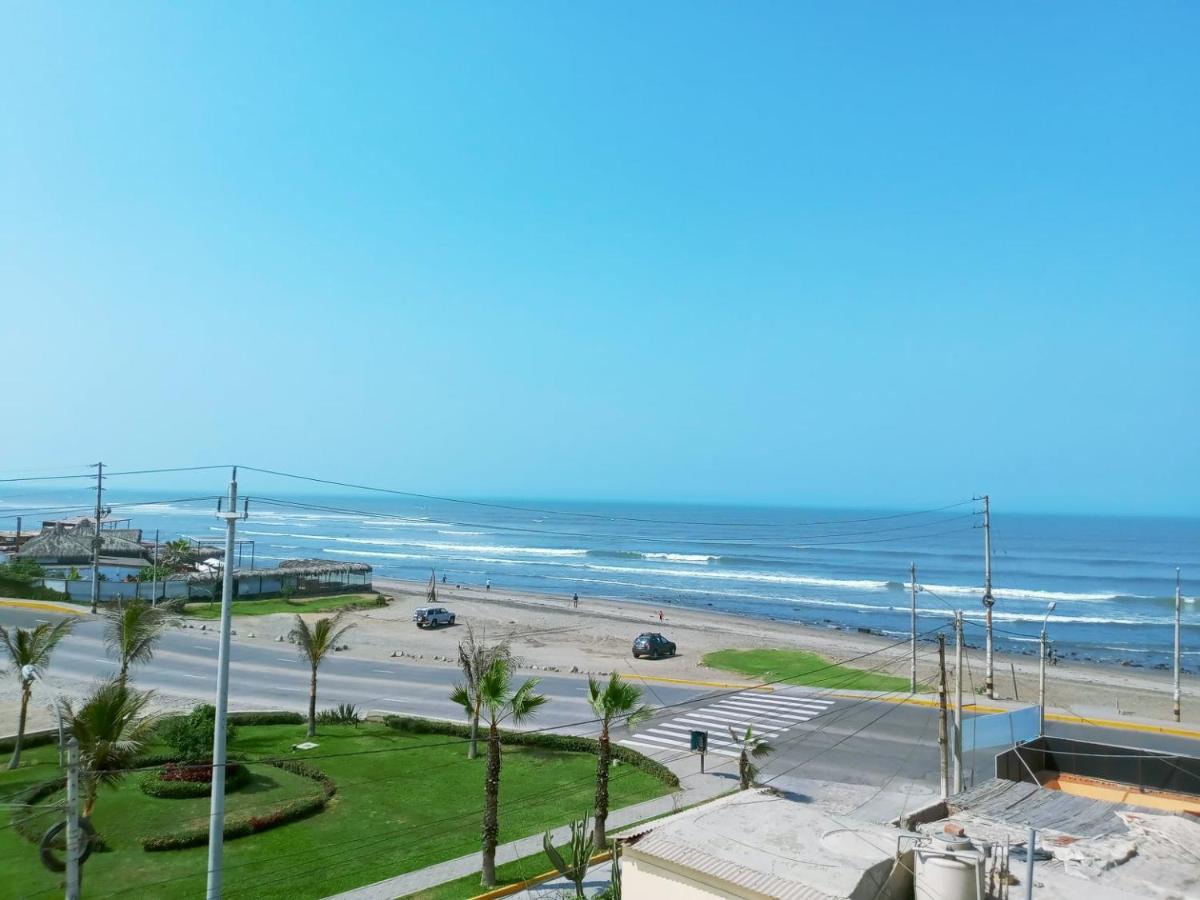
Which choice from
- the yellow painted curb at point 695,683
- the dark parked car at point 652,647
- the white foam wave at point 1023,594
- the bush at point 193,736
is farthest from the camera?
the white foam wave at point 1023,594

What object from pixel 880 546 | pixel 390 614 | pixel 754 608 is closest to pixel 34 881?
pixel 390 614

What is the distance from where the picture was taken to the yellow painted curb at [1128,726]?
3098cm

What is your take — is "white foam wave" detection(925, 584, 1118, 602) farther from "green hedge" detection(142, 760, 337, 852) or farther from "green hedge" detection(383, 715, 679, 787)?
"green hedge" detection(142, 760, 337, 852)

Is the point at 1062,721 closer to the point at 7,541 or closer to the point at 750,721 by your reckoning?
the point at 750,721

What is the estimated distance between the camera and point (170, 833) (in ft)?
57.4

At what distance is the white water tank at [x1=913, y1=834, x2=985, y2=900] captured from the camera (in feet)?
30.7

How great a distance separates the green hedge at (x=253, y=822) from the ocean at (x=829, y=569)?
34.5ft

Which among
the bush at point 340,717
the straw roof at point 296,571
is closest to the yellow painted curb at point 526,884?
the bush at point 340,717

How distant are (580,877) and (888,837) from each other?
587 centimetres

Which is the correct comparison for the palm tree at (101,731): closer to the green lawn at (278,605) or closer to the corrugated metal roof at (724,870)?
the corrugated metal roof at (724,870)

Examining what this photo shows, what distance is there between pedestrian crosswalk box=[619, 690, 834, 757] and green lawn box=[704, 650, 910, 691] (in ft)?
13.7

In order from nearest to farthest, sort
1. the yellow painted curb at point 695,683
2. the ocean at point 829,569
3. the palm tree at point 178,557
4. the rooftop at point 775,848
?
the rooftop at point 775,848
the yellow painted curb at point 695,683
the palm tree at point 178,557
the ocean at point 829,569

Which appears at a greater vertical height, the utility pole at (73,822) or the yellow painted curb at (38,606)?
the utility pole at (73,822)

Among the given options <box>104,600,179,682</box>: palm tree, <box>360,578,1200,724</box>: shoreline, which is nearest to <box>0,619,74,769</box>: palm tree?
<box>104,600,179,682</box>: palm tree
